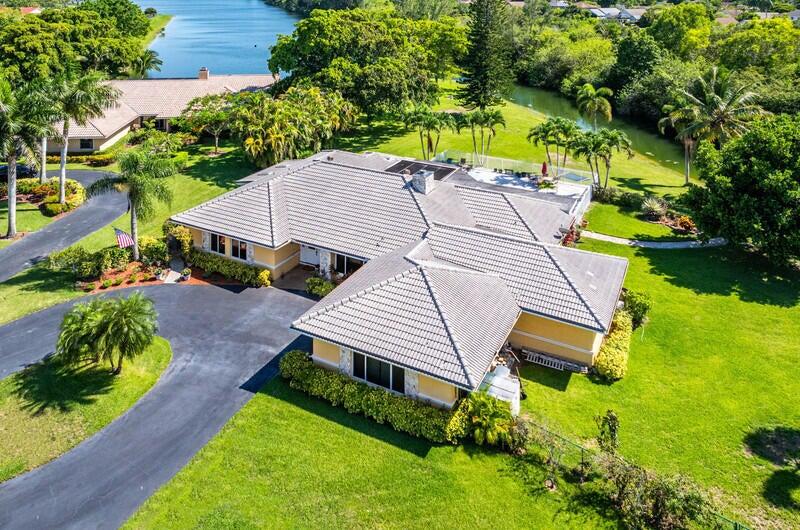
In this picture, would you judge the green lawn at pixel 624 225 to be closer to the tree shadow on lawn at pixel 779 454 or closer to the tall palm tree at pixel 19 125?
the tree shadow on lawn at pixel 779 454

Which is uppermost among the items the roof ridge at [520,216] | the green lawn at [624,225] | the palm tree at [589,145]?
the palm tree at [589,145]

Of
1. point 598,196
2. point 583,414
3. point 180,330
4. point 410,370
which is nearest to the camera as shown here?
point 410,370

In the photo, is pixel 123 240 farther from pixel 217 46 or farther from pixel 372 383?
pixel 217 46

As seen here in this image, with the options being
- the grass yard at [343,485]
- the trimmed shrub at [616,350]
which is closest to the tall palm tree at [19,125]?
the grass yard at [343,485]

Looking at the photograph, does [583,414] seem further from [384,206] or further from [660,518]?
[384,206]

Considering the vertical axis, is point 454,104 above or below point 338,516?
above

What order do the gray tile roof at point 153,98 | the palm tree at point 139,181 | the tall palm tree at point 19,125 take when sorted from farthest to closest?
1. the gray tile roof at point 153,98
2. the tall palm tree at point 19,125
3. the palm tree at point 139,181


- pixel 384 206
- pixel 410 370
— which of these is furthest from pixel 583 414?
pixel 384 206
